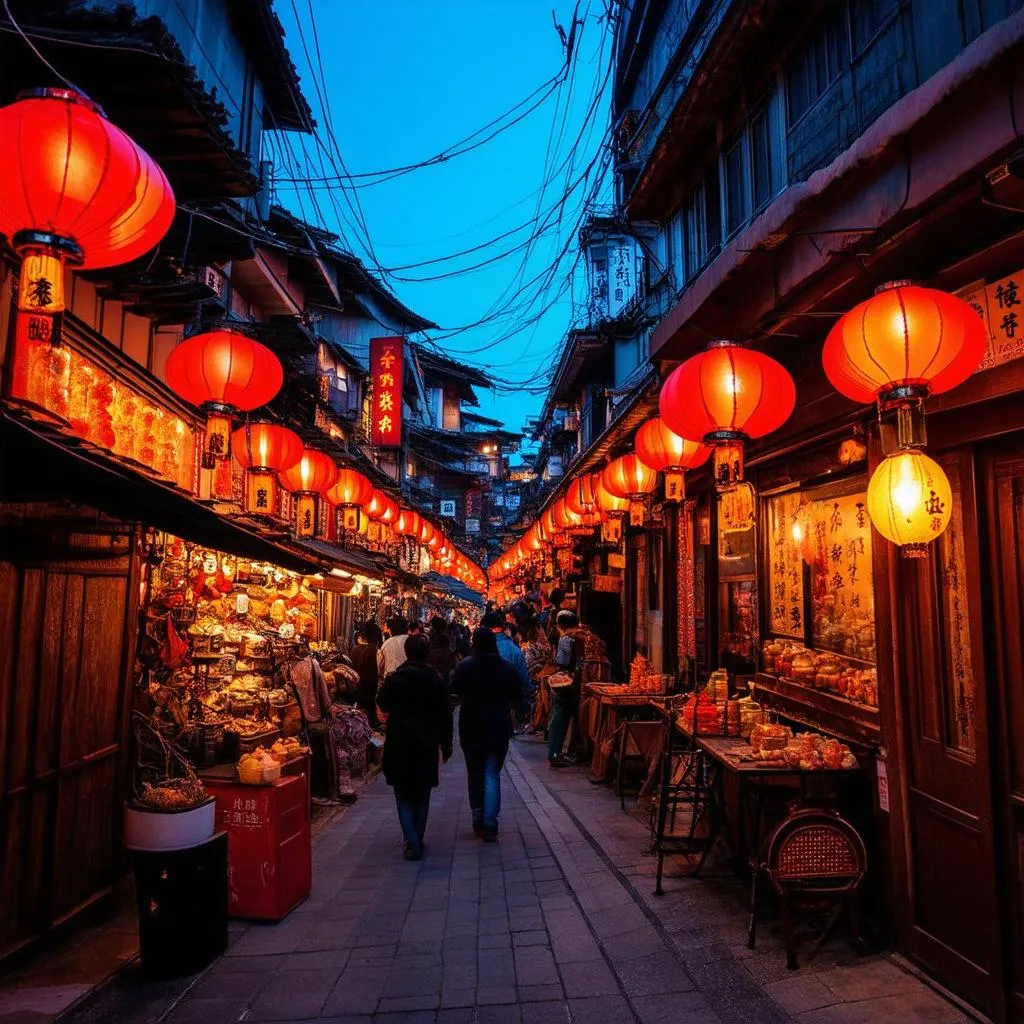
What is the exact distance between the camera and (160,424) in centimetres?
1076

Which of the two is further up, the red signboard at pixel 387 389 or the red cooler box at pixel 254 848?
→ the red signboard at pixel 387 389

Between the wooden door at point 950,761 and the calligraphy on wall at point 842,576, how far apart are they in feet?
4.86

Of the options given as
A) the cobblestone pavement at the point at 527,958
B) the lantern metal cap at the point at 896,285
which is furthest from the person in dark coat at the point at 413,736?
the lantern metal cap at the point at 896,285

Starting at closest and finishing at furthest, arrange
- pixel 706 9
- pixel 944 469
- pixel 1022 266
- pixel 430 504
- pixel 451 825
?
pixel 1022 266 < pixel 944 469 < pixel 451 825 < pixel 706 9 < pixel 430 504

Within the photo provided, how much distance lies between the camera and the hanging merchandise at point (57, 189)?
4.46 m

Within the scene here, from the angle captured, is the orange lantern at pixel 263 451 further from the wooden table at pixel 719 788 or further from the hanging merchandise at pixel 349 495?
the wooden table at pixel 719 788

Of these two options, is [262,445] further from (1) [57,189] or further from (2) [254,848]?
(1) [57,189]

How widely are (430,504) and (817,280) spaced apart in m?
45.8

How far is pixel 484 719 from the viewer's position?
9547mm

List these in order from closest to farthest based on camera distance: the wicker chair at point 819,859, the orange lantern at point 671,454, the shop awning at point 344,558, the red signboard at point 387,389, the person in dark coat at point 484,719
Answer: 1. the wicker chair at point 819,859
2. the orange lantern at point 671,454
3. the person in dark coat at point 484,719
4. the shop awning at point 344,558
5. the red signboard at point 387,389

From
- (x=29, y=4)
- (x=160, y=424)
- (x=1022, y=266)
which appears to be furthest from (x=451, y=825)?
(x=29, y=4)

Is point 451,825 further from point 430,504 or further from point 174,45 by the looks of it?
point 430,504

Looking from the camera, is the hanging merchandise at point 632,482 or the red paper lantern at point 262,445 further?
the hanging merchandise at point 632,482

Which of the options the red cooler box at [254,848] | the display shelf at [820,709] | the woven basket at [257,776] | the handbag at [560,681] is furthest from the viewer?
the handbag at [560,681]
